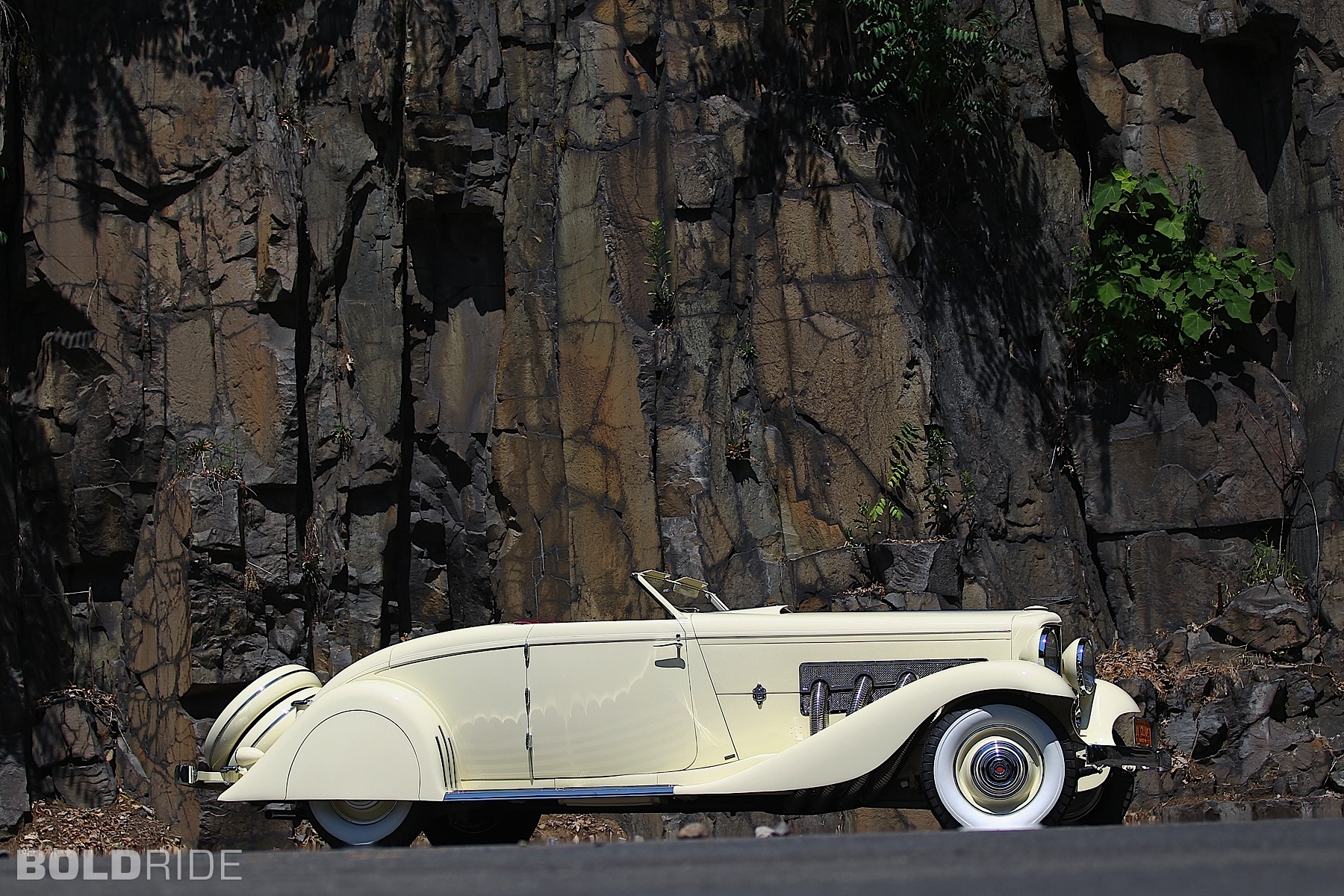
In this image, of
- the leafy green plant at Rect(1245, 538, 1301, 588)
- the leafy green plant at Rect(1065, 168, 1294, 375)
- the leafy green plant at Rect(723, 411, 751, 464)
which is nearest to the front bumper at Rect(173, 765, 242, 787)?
the leafy green plant at Rect(723, 411, 751, 464)

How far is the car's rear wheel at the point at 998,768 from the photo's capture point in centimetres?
502

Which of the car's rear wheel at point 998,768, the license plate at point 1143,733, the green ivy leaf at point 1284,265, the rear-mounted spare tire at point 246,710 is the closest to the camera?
the car's rear wheel at point 998,768

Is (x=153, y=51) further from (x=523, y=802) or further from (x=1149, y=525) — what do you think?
(x=1149, y=525)

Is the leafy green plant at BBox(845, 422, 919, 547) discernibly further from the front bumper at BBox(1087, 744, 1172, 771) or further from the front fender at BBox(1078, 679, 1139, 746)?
the front bumper at BBox(1087, 744, 1172, 771)

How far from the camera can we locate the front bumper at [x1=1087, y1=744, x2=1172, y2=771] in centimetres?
503

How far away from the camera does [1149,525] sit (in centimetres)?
974

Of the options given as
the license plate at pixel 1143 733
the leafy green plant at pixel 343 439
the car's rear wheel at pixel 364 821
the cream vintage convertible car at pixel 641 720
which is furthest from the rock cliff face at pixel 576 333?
the car's rear wheel at pixel 364 821

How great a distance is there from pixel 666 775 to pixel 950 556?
435 centimetres

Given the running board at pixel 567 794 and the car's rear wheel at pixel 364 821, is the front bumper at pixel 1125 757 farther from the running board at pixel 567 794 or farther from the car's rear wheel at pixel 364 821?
the car's rear wheel at pixel 364 821

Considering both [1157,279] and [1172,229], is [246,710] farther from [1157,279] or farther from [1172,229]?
[1172,229]

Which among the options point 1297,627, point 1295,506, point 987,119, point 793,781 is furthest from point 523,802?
point 987,119

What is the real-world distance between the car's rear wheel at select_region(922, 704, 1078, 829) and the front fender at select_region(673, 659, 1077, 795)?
118mm

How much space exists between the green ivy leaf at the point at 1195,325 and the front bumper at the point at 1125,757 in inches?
215

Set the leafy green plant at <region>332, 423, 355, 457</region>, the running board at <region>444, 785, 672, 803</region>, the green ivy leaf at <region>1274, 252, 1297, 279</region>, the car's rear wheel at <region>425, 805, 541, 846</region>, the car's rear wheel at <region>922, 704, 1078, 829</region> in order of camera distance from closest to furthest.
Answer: the car's rear wheel at <region>922, 704, 1078, 829</region> → the running board at <region>444, 785, 672, 803</region> → the car's rear wheel at <region>425, 805, 541, 846</region> → the green ivy leaf at <region>1274, 252, 1297, 279</region> → the leafy green plant at <region>332, 423, 355, 457</region>
